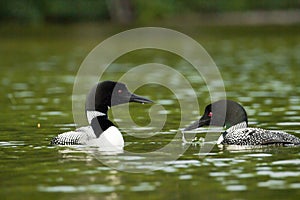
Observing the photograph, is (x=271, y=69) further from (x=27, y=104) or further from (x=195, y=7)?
(x=195, y=7)

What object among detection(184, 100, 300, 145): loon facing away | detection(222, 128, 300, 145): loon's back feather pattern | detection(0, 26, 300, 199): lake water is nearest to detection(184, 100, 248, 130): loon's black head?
detection(184, 100, 300, 145): loon facing away

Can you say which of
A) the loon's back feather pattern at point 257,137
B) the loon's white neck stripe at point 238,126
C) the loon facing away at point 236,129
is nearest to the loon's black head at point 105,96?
the loon facing away at point 236,129

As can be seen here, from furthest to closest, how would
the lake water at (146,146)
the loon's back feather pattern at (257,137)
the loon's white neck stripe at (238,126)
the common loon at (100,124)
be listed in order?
the loon's white neck stripe at (238,126)
the common loon at (100,124)
the loon's back feather pattern at (257,137)
the lake water at (146,146)

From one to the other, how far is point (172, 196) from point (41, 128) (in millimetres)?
5896

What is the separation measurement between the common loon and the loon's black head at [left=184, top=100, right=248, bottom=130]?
3.65 feet

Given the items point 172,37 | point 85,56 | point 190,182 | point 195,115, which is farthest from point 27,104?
point 172,37

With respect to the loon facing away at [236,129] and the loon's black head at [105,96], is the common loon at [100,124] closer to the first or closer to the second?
the loon's black head at [105,96]

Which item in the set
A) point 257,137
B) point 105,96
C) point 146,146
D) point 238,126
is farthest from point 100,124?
point 257,137

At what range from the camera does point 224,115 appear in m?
13.7

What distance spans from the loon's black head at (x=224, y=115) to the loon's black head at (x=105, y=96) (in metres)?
1.07

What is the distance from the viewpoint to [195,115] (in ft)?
56.2

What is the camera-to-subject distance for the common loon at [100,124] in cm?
1291

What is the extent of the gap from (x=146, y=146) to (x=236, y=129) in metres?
1.27

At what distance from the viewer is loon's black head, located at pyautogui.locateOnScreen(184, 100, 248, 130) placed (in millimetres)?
13570
